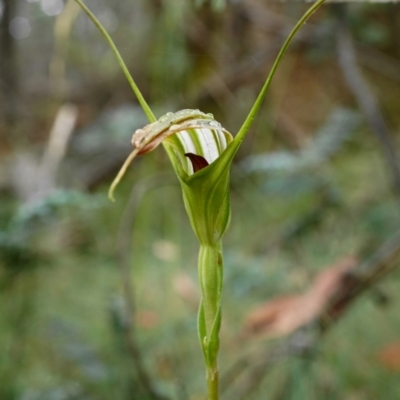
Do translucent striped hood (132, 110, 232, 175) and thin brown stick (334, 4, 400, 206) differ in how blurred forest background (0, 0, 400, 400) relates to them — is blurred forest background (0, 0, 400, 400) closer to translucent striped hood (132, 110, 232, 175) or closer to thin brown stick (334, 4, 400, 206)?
thin brown stick (334, 4, 400, 206)

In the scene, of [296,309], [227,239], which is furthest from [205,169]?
[227,239]

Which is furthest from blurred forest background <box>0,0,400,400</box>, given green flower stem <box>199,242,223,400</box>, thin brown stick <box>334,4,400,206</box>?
green flower stem <box>199,242,223,400</box>

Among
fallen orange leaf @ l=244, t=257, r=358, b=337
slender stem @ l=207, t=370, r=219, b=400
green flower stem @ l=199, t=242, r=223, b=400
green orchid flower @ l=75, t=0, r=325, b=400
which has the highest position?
green orchid flower @ l=75, t=0, r=325, b=400

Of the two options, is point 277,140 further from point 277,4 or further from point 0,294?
point 0,294

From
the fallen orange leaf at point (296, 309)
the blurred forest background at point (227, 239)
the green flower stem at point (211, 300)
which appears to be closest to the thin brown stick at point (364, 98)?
the blurred forest background at point (227, 239)

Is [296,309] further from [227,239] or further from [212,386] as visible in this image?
[227,239]

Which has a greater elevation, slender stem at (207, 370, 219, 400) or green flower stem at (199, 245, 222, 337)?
green flower stem at (199, 245, 222, 337)

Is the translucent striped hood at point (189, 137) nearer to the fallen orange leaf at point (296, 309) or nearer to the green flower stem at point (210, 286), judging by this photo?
the green flower stem at point (210, 286)
